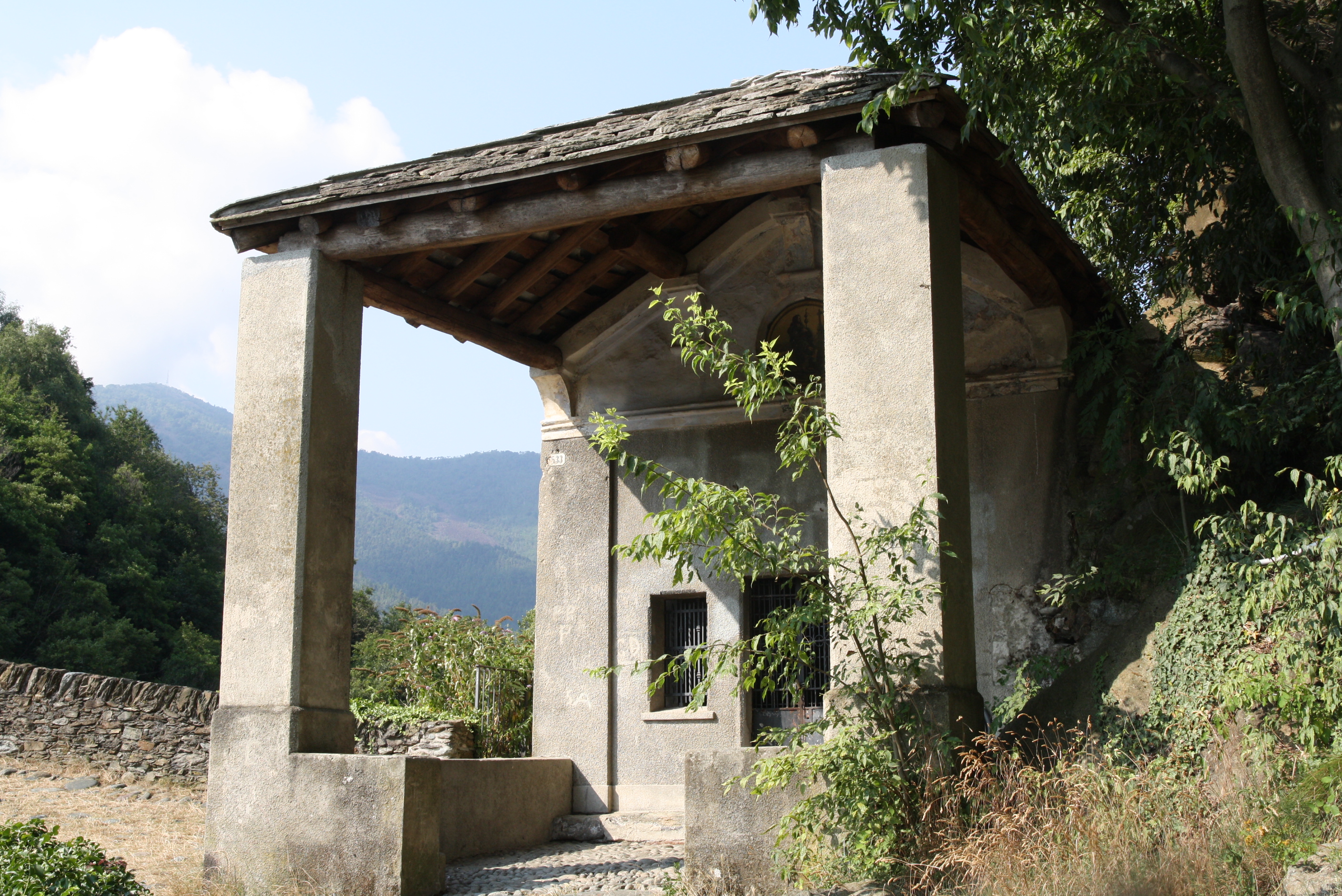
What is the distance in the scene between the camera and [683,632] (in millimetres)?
11562

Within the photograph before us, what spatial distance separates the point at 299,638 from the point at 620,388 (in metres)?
5.06

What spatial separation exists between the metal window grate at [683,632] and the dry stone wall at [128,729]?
7.62 feet

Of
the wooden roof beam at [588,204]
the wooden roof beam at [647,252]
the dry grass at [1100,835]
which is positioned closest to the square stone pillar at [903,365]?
the wooden roof beam at [588,204]

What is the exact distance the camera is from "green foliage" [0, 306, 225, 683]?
3428 centimetres

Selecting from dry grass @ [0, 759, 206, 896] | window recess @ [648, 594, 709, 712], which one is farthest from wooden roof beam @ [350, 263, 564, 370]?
dry grass @ [0, 759, 206, 896]

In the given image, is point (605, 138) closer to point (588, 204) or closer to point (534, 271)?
point (588, 204)

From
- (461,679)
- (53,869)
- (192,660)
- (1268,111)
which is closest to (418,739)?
(461,679)

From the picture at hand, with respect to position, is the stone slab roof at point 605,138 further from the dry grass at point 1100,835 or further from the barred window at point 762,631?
the barred window at point 762,631

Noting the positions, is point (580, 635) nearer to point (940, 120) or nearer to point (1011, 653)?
point (1011, 653)

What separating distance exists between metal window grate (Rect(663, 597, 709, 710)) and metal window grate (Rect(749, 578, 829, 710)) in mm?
517

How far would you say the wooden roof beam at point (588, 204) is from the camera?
740 cm

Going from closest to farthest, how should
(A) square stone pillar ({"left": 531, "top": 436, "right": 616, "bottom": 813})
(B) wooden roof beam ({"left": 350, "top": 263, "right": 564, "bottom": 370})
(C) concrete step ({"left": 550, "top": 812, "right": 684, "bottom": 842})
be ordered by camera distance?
(B) wooden roof beam ({"left": 350, "top": 263, "right": 564, "bottom": 370}) → (C) concrete step ({"left": 550, "top": 812, "right": 684, "bottom": 842}) → (A) square stone pillar ({"left": 531, "top": 436, "right": 616, "bottom": 813})

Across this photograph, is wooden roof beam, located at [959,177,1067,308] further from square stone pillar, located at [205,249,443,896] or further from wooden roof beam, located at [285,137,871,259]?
square stone pillar, located at [205,249,443,896]

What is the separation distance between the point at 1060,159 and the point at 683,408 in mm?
4823
